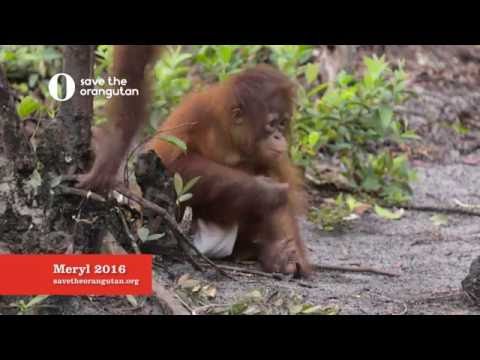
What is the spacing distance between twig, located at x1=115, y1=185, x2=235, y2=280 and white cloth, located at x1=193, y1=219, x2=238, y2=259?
0.64 ft

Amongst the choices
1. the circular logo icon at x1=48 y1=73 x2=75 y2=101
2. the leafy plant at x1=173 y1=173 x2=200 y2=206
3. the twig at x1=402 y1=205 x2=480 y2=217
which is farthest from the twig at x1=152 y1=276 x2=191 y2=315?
the twig at x1=402 y1=205 x2=480 y2=217

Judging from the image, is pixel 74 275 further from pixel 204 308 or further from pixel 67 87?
pixel 67 87

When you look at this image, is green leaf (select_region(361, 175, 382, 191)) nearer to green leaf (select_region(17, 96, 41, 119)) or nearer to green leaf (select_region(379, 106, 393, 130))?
green leaf (select_region(379, 106, 393, 130))

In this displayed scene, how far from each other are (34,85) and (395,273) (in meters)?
1.93

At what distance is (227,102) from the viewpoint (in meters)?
3.59

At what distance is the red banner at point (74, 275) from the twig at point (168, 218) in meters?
0.25

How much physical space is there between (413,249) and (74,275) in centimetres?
144

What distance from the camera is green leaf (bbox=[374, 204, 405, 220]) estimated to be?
4.14 meters

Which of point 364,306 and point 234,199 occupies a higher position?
point 234,199

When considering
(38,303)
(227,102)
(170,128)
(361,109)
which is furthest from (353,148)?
(38,303)

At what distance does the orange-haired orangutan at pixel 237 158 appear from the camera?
355cm

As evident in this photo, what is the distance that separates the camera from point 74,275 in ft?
9.63

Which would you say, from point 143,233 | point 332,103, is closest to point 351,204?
point 332,103

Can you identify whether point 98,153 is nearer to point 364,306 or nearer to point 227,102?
point 227,102
